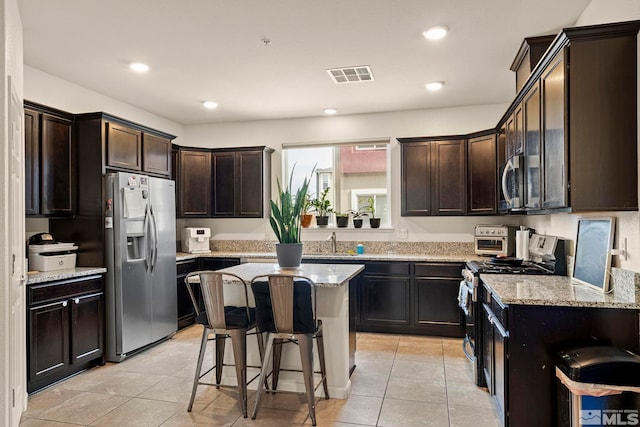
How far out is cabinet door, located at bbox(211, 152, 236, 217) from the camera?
578 cm

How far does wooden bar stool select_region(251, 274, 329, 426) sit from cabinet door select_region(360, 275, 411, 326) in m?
2.15

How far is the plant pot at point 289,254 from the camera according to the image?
11.3ft

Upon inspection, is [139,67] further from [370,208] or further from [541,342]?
[541,342]

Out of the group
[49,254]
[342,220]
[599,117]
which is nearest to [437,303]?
[342,220]

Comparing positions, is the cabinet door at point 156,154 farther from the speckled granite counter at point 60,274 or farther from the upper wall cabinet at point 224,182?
the speckled granite counter at point 60,274

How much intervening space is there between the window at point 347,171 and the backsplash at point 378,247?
342mm

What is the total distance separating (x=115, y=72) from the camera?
399 cm

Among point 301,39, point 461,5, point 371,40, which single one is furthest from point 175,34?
point 461,5

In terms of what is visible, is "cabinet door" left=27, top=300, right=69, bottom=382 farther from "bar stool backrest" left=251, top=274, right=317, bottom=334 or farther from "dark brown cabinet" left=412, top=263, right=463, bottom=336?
"dark brown cabinet" left=412, top=263, right=463, bottom=336

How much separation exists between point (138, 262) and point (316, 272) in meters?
1.93

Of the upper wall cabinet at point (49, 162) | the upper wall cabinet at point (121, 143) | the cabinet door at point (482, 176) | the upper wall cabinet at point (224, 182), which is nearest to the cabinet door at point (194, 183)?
the upper wall cabinet at point (224, 182)

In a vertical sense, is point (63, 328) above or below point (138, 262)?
below

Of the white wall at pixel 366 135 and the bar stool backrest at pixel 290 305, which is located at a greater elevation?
the white wall at pixel 366 135

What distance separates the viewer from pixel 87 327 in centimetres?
373
